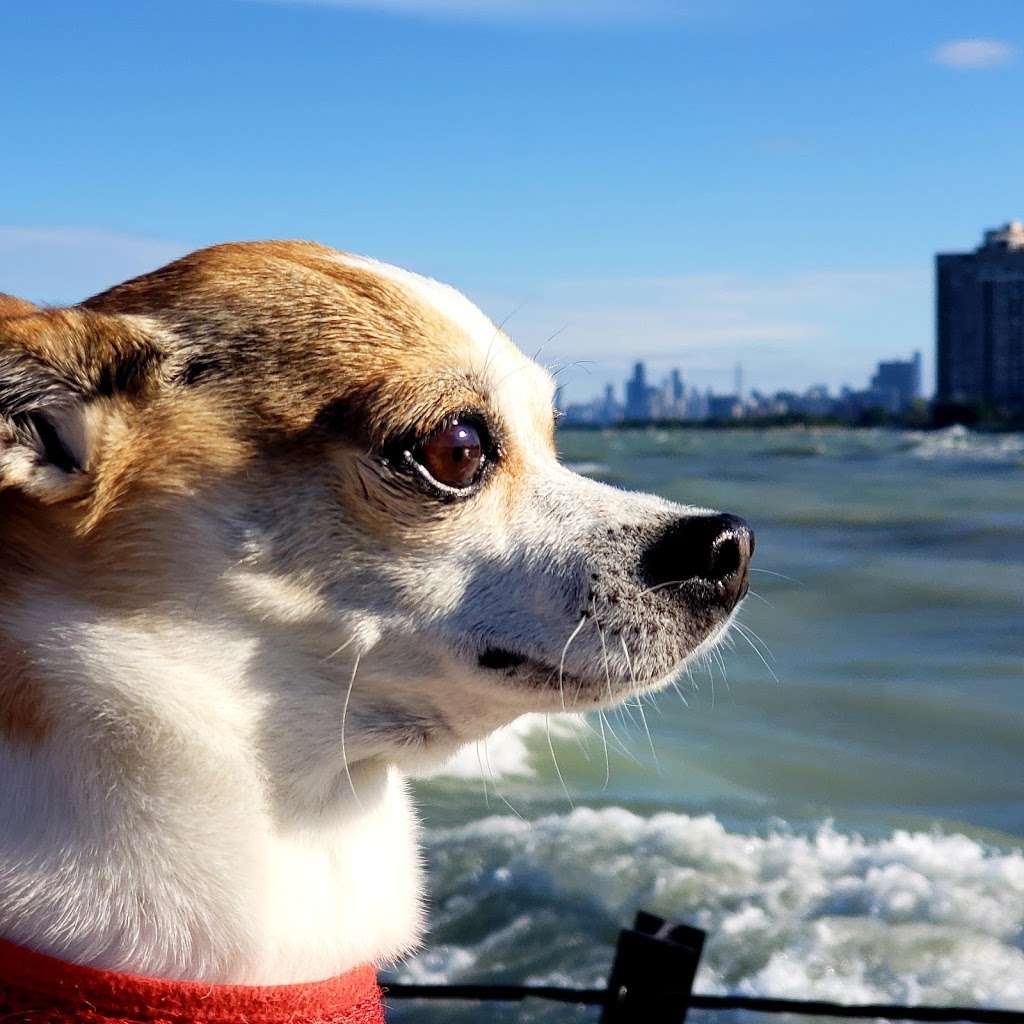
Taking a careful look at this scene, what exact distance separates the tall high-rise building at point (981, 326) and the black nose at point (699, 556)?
110087mm

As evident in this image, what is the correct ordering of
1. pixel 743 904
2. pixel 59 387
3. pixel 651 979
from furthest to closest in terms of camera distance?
pixel 743 904
pixel 651 979
pixel 59 387

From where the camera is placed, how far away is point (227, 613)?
7.49ft

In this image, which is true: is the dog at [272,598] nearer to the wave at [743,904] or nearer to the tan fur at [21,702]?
the tan fur at [21,702]

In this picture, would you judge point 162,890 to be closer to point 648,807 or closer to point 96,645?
point 96,645

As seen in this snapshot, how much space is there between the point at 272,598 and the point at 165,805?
403 mm

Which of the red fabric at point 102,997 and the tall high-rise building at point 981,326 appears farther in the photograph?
the tall high-rise building at point 981,326

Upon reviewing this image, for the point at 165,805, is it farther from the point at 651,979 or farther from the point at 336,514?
the point at 651,979

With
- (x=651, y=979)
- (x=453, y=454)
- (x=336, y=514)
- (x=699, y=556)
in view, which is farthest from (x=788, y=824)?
(x=336, y=514)

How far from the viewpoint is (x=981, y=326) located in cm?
11144

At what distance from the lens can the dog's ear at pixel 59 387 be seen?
2201mm

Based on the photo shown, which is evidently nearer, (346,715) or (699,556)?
(346,715)

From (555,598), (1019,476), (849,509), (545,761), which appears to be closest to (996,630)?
(545,761)

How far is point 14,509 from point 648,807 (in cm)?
512

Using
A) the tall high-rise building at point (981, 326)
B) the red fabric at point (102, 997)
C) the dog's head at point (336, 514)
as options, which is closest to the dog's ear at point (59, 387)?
the dog's head at point (336, 514)
